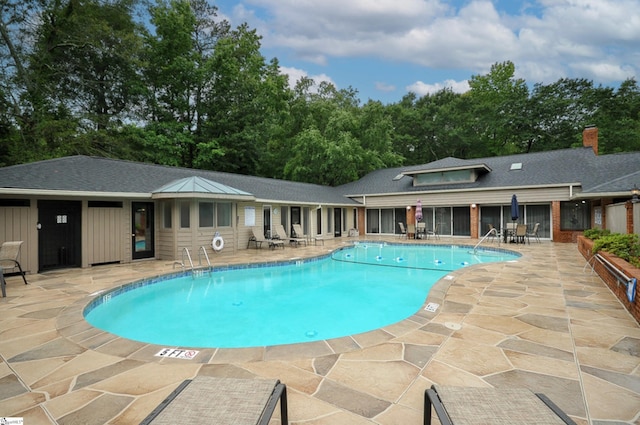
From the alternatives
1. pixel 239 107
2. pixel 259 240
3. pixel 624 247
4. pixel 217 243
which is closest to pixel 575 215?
Result: pixel 624 247

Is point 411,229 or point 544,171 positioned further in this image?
point 411,229

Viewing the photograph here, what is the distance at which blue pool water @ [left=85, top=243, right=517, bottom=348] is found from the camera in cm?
517

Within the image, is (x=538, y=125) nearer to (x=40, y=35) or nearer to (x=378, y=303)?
(x=378, y=303)

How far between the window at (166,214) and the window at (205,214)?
0.95 meters

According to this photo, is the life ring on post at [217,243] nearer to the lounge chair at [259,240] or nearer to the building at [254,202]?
the building at [254,202]

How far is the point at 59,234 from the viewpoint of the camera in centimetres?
887

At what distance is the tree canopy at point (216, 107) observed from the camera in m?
16.5

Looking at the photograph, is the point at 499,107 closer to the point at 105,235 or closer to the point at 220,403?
the point at 105,235

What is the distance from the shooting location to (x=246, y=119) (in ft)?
78.1

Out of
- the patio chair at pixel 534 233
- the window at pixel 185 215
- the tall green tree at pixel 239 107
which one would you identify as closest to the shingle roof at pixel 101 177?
the window at pixel 185 215

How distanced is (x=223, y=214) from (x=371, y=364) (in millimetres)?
9963

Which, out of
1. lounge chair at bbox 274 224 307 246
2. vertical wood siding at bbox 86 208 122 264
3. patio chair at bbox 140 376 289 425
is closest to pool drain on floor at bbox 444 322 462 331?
patio chair at bbox 140 376 289 425

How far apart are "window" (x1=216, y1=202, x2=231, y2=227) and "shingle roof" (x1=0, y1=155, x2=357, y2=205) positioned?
1.71 metres

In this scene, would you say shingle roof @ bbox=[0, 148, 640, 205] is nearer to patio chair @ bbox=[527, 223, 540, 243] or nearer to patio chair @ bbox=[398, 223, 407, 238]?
patio chair @ bbox=[527, 223, 540, 243]
